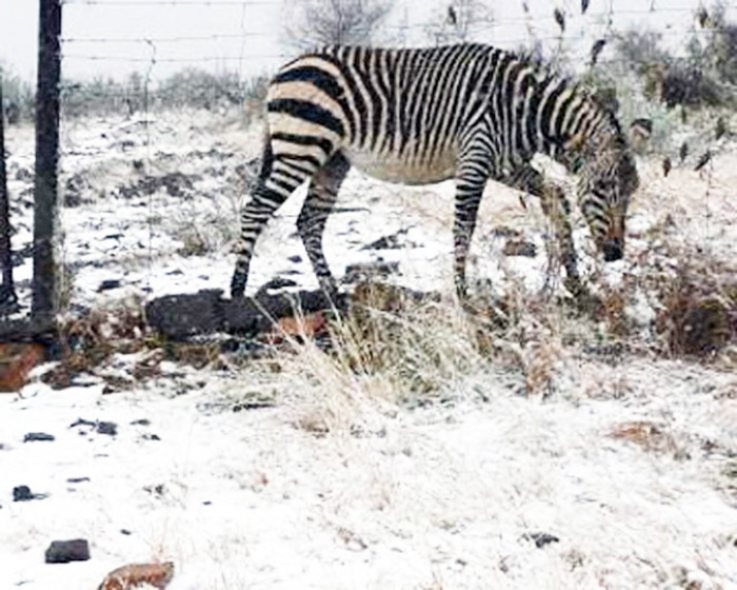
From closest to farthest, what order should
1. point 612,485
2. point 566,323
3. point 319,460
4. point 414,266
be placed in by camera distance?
point 612,485, point 319,460, point 566,323, point 414,266

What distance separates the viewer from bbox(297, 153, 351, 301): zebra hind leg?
796 cm

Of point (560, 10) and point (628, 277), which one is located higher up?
point (560, 10)

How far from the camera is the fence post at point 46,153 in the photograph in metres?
6.53

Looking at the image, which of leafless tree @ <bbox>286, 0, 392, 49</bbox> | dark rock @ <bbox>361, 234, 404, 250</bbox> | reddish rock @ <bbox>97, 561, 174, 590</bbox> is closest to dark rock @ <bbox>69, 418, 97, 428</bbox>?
reddish rock @ <bbox>97, 561, 174, 590</bbox>

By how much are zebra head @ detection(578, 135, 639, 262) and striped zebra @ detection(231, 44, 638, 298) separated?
26 centimetres

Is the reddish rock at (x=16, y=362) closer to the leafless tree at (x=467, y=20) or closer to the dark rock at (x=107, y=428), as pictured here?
the dark rock at (x=107, y=428)

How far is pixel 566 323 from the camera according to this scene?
5.75 meters

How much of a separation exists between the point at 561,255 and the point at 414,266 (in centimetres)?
160

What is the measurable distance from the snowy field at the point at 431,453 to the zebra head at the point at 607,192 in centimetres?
21

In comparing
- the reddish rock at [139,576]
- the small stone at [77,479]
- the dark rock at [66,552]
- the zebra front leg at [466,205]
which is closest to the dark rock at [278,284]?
the zebra front leg at [466,205]

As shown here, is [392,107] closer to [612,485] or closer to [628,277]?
[628,277]

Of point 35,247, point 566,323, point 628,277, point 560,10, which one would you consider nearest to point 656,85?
point 560,10

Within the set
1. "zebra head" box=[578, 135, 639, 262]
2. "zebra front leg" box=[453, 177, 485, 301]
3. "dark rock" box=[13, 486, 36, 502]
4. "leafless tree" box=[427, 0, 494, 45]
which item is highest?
"leafless tree" box=[427, 0, 494, 45]

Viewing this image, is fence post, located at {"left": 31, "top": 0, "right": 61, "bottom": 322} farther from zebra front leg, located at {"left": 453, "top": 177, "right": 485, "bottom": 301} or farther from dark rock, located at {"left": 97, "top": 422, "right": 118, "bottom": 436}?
zebra front leg, located at {"left": 453, "top": 177, "right": 485, "bottom": 301}
